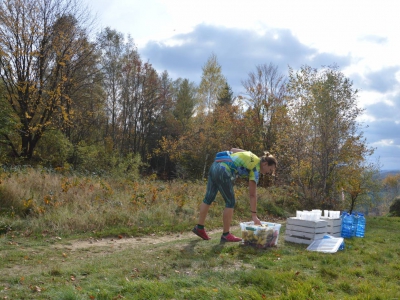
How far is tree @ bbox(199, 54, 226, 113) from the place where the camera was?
114 ft

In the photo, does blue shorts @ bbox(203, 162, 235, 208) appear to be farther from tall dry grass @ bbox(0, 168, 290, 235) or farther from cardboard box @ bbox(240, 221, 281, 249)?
tall dry grass @ bbox(0, 168, 290, 235)

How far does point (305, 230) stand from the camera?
6.41 metres

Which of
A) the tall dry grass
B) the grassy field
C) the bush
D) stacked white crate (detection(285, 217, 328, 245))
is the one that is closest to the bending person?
the grassy field

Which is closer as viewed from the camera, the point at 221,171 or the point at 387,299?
the point at 387,299

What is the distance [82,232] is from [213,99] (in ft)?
93.3

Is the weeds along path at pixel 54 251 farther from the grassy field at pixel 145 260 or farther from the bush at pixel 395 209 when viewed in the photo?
the bush at pixel 395 209

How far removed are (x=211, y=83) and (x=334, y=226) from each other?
1145 inches

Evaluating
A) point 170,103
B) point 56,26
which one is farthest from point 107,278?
point 170,103

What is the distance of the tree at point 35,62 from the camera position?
1789 centimetres

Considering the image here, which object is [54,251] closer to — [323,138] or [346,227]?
[346,227]

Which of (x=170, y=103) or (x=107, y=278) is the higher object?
(x=170, y=103)

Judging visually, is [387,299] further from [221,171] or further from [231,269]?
[221,171]

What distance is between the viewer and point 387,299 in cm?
345

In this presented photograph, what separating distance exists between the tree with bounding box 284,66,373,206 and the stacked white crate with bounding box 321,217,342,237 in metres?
6.92
